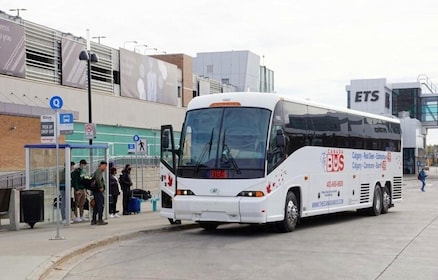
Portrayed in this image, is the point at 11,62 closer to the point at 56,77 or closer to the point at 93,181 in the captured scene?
the point at 56,77

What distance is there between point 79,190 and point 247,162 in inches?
214

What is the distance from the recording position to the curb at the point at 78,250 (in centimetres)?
973

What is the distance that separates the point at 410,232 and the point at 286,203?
3.34m

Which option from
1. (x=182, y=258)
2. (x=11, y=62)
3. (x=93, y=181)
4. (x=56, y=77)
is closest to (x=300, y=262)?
(x=182, y=258)

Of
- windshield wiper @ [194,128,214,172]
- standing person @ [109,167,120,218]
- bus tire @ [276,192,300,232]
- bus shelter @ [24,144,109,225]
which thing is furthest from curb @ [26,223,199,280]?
standing person @ [109,167,120,218]

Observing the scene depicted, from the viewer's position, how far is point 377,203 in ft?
71.9

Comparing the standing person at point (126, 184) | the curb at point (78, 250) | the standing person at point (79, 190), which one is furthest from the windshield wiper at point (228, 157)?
the standing person at point (126, 184)

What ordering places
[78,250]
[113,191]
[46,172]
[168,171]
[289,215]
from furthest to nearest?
[113,191]
[46,172]
[168,171]
[289,215]
[78,250]

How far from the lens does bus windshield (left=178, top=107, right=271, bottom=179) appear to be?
14758mm

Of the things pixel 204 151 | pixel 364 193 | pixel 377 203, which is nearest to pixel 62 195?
pixel 204 151

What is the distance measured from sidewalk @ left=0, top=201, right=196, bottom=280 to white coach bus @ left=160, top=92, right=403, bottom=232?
62.3 inches

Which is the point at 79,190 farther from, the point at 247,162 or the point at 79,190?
the point at 247,162

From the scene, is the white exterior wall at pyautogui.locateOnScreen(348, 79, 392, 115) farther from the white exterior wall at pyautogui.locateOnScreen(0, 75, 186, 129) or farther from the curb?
the curb

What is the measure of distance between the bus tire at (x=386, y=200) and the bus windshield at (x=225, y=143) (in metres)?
9.30
